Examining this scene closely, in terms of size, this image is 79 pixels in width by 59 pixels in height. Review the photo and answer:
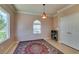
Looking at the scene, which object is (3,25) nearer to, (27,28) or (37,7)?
(37,7)

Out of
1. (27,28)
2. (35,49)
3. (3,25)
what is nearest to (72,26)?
(35,49)

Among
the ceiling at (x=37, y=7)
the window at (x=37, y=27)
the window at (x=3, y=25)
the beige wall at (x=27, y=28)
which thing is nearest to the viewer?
the window at (x=3, y=25)

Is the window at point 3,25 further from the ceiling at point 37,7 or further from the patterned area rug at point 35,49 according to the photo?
the ceiling at point 37,7

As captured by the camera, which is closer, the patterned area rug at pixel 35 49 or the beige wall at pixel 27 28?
the patterned area rug at pixel 35 49

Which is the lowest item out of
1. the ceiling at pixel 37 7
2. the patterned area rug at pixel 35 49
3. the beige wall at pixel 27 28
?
the patterned area rug at pixel 35 49

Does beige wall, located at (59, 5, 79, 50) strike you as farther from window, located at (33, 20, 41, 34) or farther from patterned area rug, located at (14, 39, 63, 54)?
window, located at (33, 20, 41, 34)

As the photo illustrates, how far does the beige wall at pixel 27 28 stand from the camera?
835 cm

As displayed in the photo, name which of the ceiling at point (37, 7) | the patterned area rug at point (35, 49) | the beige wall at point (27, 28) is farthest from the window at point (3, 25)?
the beige wall at point (27, 28)

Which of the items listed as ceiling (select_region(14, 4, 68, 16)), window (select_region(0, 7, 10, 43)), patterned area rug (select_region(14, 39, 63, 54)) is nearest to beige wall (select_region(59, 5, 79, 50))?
ceiling (select_region(14, 4, 68, 16))

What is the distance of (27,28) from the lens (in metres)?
8.72

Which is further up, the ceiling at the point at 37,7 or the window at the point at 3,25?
the ceiling at the point at 37,7
